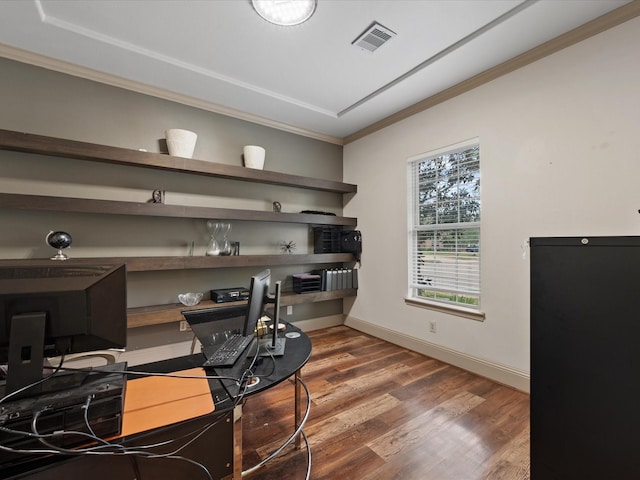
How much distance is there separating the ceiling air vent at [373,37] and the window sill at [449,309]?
99.8 inches

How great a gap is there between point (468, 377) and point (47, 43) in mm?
4620

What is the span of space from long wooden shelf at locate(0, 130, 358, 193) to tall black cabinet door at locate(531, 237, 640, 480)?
284cm

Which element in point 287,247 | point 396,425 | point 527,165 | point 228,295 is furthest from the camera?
point 287,247

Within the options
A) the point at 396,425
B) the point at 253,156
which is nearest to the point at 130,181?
the point at 253,156

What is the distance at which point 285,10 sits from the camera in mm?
1943

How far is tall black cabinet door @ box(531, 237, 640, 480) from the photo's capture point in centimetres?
76

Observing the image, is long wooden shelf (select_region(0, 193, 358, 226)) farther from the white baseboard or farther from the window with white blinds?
the white baseboard

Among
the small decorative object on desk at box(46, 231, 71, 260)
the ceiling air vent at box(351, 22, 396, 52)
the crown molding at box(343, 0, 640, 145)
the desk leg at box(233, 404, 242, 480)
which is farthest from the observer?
the small decorative object on desk at box(46, 231, 71, 260)

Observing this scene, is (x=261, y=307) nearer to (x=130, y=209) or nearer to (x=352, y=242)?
(x=130, y=209)

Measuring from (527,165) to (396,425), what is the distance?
233 centimetres

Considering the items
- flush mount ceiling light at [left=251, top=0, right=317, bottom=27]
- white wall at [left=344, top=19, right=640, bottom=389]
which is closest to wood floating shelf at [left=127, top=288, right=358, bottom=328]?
white wall at [left=344, top=19, right=640, bottom=389]

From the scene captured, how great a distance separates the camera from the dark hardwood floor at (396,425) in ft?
5.17

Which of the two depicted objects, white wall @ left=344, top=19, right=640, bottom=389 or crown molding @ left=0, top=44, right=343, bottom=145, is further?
crown molding @ left=0, top=44, right=343, bottom=145

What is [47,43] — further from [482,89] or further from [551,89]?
[551,89]
